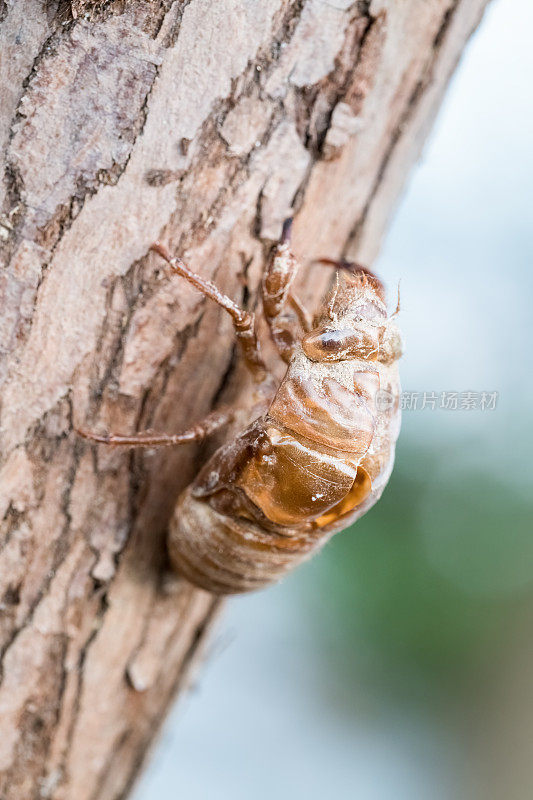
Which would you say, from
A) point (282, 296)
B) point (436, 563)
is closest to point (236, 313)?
point (282, 296)

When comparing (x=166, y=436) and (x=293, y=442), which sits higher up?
(x=293, y=442)

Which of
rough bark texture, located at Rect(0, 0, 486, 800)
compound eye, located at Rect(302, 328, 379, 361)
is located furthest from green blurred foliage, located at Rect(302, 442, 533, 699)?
compound eye, located at Rect(302, 328, 379, 361)

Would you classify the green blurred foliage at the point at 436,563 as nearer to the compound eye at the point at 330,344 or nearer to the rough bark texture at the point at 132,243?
the rough bark texture at the point at 132,243

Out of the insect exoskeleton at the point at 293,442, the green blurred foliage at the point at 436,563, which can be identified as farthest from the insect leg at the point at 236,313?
the green blurred foliage at the point at 436,563

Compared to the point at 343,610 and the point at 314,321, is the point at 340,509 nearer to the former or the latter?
the point at 314,321

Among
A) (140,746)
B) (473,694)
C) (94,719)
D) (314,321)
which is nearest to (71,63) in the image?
(314,321)

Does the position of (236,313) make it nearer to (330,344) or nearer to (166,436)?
(330,344)
